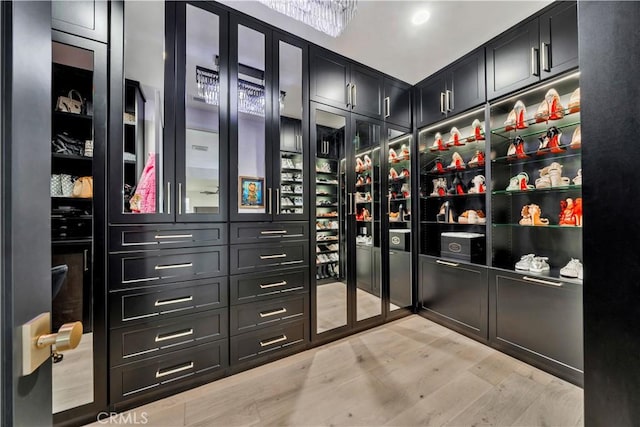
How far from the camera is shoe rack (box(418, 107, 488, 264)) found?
267 centimetres

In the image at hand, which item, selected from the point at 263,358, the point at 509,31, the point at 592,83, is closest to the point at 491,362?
the point at 263,358

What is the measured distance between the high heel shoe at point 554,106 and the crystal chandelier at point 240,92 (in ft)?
7.41

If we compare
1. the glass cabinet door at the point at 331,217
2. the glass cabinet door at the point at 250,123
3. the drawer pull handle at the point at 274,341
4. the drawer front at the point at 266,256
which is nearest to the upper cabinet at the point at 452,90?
the glass cabinet door at the point at 331,217

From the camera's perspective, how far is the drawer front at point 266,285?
77.5 inches

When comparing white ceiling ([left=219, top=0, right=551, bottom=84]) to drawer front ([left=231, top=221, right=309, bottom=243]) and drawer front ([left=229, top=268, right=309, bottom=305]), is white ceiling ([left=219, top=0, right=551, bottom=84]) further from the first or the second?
drawer front ([left=229, top=268, right=309, bottom=305])

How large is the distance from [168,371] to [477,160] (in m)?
3.29

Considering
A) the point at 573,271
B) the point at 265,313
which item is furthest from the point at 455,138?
the point at 265,313

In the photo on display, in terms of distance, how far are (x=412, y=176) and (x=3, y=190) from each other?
3151 mm

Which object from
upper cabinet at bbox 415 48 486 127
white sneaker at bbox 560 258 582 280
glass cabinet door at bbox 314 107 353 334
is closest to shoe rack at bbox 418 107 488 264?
upper cabinet at bbox 415 48 486 127

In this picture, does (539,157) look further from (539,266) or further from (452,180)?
(539,266)

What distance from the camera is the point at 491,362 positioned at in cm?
210

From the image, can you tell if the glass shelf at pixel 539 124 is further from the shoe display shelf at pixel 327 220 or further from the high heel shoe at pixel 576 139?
the shoe display shelf at pixel 327 220

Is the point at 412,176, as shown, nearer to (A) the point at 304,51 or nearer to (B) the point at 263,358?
(A) the point at 304,51

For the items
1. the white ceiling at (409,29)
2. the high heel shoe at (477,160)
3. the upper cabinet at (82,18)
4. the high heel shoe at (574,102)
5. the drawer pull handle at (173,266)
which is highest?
the white ceiling at (409,29)
